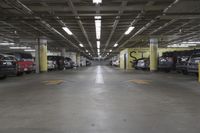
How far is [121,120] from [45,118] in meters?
1.52

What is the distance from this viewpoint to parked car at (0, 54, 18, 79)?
61.9 feet

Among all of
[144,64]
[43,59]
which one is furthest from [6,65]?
[144,64]

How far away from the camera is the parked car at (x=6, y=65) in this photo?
61.9 feet

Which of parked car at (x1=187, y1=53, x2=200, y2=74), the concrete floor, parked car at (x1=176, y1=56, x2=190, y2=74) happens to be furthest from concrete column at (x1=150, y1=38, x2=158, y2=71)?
the concrete floor

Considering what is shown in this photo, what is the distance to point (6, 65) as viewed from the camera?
19.4 m

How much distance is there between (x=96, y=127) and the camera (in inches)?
220

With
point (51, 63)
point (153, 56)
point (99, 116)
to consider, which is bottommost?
point (99, 116)

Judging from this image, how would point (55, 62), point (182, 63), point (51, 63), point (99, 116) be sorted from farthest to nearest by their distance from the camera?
point (55, 62) → point (51, 63) → point (182, 63) → point (99, 116)

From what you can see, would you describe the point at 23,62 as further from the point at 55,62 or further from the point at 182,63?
the point at 55,62

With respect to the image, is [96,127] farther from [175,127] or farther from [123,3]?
[123,3]

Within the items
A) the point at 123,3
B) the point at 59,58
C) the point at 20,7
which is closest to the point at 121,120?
the point at 123,3

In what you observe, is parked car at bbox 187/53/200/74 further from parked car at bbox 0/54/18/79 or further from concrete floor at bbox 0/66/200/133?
parked car at bbox 0/54/18/79

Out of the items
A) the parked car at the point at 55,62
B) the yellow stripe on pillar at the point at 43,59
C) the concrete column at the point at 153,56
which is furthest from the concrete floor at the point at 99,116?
the parked car at the point at 55,62

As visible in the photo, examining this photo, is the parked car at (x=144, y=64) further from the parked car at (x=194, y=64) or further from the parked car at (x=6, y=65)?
the parked car at (x=6, y=65)
